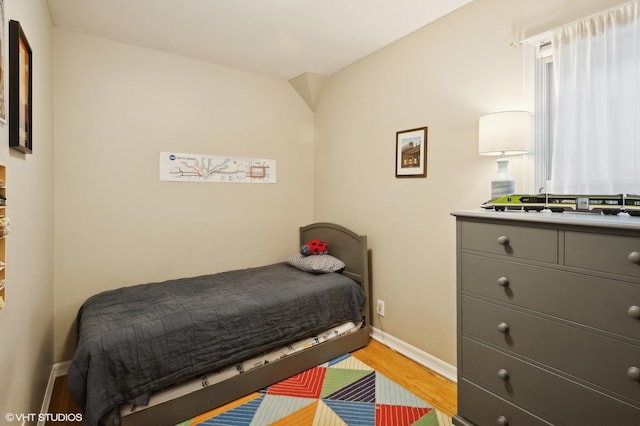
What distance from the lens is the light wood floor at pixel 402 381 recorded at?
2105mm

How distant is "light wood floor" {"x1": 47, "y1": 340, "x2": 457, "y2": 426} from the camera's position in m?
2.11

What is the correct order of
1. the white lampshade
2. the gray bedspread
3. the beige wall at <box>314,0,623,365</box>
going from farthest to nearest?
1. the beige wall at <box>314,0,623,365</box>
2. the white lampshade
3. the gray bedspread

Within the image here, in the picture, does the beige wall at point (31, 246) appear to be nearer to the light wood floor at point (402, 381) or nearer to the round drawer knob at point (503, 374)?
the light wood floor at point (402, 381)

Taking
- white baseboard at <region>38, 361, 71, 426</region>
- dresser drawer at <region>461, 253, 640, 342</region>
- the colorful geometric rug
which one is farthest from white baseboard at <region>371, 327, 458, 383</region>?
white baseboard at <region>38, 361, 71, 426</region>

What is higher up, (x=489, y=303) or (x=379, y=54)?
(x=379, y=54)

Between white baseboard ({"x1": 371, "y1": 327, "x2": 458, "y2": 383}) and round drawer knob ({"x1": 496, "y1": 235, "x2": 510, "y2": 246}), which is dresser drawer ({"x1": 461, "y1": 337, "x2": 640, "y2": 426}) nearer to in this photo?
round drawer knob ({"x1": 496, "y1": 235, "x2": 510, "y2": 246})

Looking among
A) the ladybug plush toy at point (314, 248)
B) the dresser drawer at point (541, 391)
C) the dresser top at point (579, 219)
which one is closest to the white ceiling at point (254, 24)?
the dresser top at point (579, 219)

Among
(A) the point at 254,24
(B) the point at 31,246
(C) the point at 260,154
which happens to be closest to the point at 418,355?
(C) the point at 260,154

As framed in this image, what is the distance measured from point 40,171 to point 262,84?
2.11m

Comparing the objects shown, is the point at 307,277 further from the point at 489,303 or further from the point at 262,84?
the point at 262,84

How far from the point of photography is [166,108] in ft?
9.59

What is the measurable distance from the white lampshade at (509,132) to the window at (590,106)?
156mm

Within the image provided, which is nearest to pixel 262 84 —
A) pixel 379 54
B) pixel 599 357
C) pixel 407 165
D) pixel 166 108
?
pixel 166 108

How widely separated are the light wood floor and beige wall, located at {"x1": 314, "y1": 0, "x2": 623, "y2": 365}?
163 millimetres
